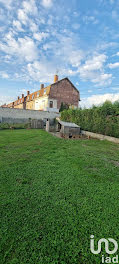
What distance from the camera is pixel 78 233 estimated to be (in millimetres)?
1660

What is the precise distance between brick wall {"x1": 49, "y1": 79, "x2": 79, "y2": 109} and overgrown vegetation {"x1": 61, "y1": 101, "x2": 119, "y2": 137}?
485 inches

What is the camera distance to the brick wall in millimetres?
24334

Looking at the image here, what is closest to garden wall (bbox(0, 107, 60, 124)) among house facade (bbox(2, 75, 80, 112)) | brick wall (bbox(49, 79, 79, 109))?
house facade (bbox(2, 75, 80, 112))

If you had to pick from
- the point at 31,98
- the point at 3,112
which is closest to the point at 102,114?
the point at 3,112

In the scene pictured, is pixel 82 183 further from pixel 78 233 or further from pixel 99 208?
pixel 78 233

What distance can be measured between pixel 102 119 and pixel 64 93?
1694 centimetres

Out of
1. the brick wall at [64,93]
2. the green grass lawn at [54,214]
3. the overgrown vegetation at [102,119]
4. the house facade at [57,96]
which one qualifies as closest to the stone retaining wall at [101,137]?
the overgrown vegetation at [102,119]

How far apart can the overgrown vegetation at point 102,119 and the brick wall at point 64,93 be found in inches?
485

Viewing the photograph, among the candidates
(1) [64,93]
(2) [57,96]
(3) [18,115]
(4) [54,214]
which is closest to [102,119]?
(4) [54,214]

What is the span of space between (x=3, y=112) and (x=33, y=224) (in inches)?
728

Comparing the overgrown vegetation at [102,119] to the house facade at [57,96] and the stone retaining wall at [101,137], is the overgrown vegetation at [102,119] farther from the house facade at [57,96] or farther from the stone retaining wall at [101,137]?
the house facade at [57,96]

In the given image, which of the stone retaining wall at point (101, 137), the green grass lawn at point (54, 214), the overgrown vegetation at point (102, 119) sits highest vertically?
the overgrown vegetation at point (102, 119)

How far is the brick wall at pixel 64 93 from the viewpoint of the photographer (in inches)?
958

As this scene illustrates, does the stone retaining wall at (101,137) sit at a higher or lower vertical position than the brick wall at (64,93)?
lower
